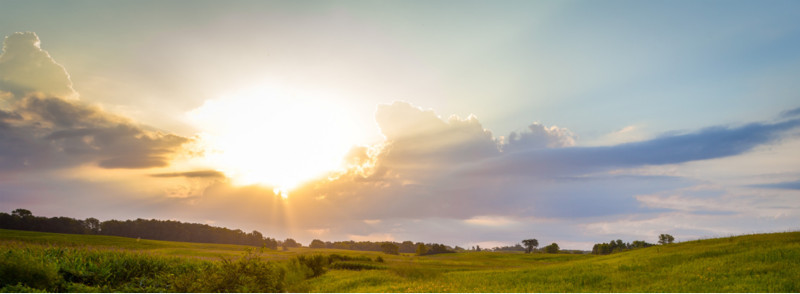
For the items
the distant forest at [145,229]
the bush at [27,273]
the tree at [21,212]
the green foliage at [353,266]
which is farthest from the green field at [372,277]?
the tree at [21,212]

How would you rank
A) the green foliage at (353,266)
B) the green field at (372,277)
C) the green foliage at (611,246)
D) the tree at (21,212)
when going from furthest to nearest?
the green foliage at (611,246)
the tree at (21,212)
the green foliage at (353,266)
the green field at (372,277)

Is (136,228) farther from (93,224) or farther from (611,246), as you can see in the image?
(611,246)

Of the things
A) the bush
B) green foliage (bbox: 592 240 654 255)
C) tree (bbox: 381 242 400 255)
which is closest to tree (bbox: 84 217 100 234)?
tree (bbox: 381 242 400 255)

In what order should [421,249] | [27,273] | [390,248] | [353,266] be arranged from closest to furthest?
[27,273]
[353,266]
[421,249]
[390,248]

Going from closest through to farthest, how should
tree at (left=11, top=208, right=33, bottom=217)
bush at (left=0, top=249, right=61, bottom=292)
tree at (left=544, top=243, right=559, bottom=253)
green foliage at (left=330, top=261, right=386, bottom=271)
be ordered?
bush at (left=0, top=249, right=61, bottom=292) < green foliage at (left=330, top=261, right=386, bottom=271) < tree at (left=11, top=208, right=33, bottom=217) < tree at (left=544, top=243, right=559, bottom=253)

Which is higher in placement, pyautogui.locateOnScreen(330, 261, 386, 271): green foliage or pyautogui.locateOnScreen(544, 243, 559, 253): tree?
pyautogui.locateOnScreen(544, 243, 559, 253): tree

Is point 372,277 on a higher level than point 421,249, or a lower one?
higher

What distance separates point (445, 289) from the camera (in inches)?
987

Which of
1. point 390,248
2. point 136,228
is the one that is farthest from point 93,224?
point 390,248

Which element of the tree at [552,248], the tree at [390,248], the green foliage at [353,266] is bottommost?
the tree at [390,248]

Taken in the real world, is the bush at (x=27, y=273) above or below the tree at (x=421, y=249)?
above

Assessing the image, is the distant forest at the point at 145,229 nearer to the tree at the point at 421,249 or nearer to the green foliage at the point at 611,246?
the tree at the point at 421,249

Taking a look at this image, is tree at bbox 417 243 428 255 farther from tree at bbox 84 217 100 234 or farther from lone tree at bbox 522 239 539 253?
tree at bbox 84 217 100 234

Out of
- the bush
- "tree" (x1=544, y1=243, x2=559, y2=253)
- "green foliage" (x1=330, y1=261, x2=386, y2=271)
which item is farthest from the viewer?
"tree" (x1=544, y1=243, x2=559, y2=253)
